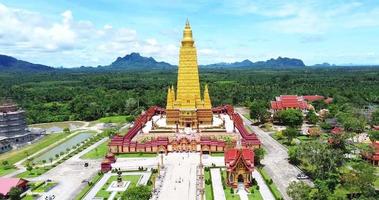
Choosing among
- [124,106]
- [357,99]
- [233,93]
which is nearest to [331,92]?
[357,99]

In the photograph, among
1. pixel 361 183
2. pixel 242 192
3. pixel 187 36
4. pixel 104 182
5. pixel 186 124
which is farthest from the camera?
pixel 187 36

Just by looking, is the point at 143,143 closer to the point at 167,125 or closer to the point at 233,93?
the point at 167,125

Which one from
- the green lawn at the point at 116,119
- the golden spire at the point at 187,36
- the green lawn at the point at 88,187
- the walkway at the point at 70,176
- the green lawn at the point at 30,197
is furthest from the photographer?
the green lawn at the point at 116,119

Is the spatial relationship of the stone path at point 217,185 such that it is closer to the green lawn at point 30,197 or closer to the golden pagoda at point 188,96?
the green lawn at point 30,197

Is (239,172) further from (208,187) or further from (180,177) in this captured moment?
(180,177)

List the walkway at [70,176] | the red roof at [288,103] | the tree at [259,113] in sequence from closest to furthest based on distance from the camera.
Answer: the walkway at [70,176] → the tree at [259,113] → the red roof at [288,103]

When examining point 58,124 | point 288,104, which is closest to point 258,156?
point 288,104

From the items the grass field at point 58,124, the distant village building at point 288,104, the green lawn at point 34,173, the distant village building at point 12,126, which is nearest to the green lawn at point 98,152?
the green lawn at point 34,173

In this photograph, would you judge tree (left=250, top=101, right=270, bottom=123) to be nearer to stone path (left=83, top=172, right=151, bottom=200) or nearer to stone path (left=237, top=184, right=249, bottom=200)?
stone path (left=83, top=172, right=151, bottom=200)
